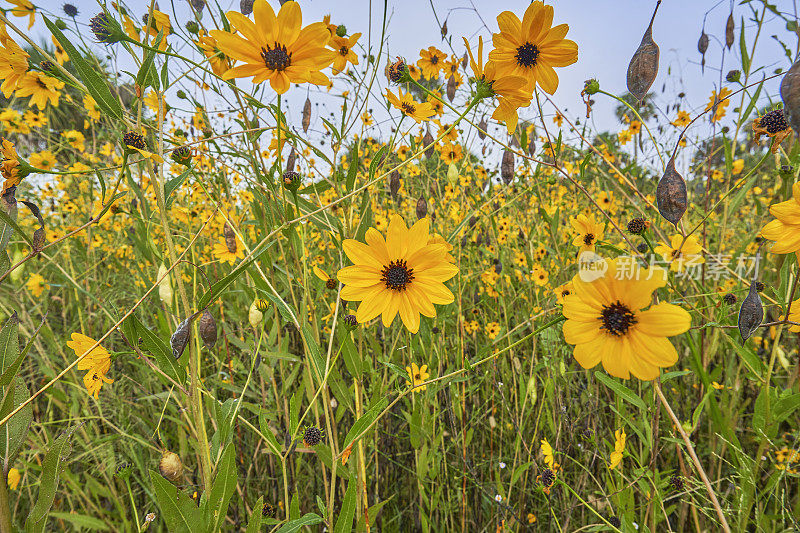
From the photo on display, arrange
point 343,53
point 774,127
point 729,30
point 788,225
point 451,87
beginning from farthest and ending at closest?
1. point 451,87
2. point 729,30
3. point 343,53
4. point 774,127
5. point 788,225

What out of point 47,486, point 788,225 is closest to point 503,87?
point 788,225

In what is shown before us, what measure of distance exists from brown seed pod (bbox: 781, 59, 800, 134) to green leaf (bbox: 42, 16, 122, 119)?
2.32 ft

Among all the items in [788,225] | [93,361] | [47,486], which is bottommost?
[47,486]

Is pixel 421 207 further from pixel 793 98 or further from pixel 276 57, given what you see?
pixel 793 98

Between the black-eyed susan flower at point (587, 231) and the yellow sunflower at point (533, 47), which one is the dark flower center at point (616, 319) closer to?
the yellow sunflower at point (533, 47)

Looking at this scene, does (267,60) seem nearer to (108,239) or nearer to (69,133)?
(69,133)

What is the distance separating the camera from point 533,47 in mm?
604

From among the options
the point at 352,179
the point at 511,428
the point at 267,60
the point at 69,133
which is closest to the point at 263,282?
the point at 352,179

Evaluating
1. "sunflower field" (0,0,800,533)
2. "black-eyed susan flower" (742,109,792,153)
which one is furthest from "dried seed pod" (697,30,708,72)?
"black-eyed susan flower" (742,109,792,153)

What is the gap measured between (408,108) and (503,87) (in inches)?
9.5

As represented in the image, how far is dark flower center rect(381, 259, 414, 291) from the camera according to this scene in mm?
→ 583

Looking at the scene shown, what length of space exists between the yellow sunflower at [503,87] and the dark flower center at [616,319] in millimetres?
306

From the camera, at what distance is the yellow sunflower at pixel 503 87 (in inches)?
22.0

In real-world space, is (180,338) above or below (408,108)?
below
